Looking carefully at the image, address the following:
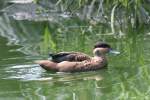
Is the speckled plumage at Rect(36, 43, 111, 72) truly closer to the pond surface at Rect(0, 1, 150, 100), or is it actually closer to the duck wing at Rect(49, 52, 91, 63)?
the duck wing at Rect(49, 52, 91, 63)

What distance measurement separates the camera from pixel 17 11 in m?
18.5

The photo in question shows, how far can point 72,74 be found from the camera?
31.2 ft

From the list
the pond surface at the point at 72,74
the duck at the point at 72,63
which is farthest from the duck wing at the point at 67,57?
the pond surface at the point at 72,74

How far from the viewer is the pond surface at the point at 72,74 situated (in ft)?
26.4

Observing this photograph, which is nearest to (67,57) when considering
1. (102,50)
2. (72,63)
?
(72,63)

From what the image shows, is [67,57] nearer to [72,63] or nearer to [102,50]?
[72,63]

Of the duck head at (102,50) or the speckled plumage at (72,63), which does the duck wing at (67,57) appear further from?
the duck head at (102,50)

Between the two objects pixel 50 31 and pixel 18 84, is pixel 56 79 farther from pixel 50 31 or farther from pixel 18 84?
pixel 50 31

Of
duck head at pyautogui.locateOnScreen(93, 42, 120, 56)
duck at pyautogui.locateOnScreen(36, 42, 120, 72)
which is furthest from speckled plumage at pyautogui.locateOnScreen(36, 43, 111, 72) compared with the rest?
duck head at pyautogui.locateOnScreen(93, 42, 120, 56)

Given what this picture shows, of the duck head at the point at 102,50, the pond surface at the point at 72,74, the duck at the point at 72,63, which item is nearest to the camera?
the pond surface at the point at 72,74

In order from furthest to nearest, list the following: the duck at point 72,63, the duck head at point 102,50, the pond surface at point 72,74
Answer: the duck head at point 102,50 < the duck at point 72,63 < the pond surface at point 72,74

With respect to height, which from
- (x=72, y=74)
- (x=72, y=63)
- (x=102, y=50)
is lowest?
(x=72, y=74)

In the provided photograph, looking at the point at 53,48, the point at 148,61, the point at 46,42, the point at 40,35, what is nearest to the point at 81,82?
the point at 148,61

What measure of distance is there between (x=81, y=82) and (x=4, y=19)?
8.72 meters
